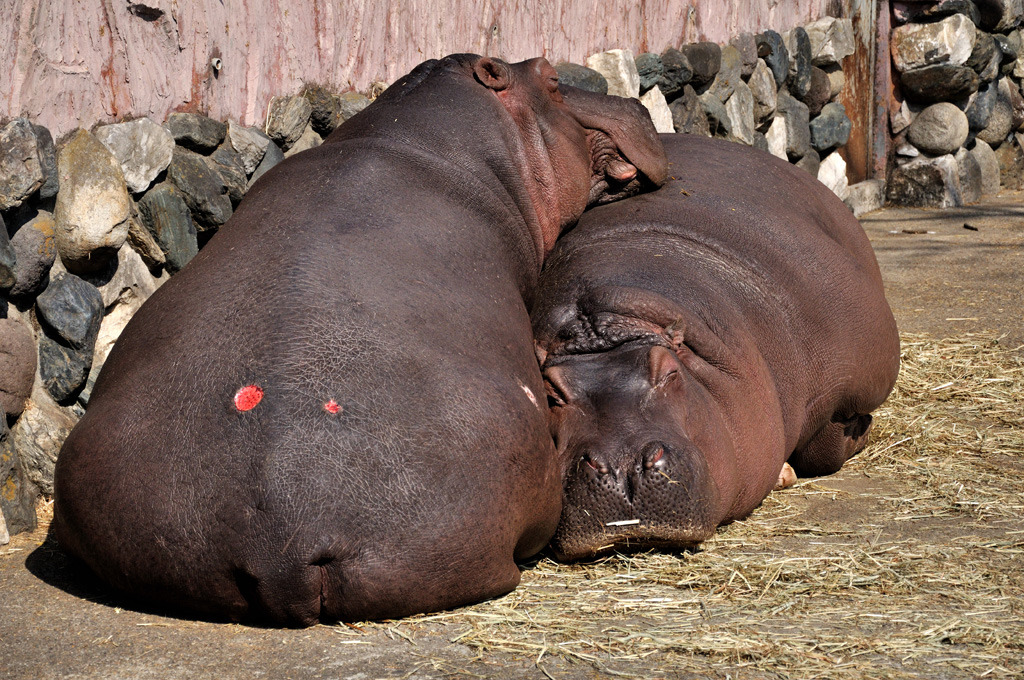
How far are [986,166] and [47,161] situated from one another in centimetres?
932

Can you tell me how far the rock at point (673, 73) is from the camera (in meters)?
7.46

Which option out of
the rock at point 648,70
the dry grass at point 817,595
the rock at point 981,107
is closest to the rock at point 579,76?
the rock at point 648,70

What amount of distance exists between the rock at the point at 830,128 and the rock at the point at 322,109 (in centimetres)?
540

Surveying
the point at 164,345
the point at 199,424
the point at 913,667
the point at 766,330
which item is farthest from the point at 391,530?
the point at 766,330

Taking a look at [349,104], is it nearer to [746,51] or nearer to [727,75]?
[727,75]

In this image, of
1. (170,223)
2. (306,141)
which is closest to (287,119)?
(306,141)

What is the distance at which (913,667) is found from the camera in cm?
256

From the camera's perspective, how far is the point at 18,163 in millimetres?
3516

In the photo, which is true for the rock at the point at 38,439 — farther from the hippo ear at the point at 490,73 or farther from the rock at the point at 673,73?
the rock at the point at 673,73

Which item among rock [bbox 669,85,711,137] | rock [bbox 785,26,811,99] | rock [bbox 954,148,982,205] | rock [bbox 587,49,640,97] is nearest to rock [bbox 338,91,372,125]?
rock [bbox 587,49,640,97]

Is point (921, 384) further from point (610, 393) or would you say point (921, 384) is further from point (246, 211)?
point (246, 211)

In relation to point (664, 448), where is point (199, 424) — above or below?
above

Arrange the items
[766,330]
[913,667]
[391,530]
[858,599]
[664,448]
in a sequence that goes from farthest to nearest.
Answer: [766,330]
[664,448]
[858,599]
[391,530]
[913,667]

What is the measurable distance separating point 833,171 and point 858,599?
711cm
